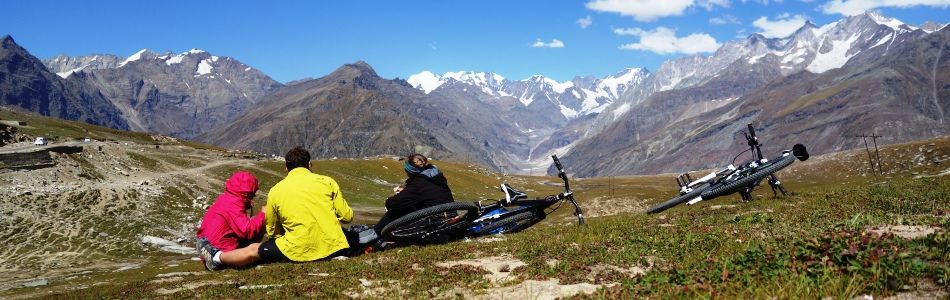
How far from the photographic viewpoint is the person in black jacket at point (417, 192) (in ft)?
53.0

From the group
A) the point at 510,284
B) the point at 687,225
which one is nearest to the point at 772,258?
the point at 510,284

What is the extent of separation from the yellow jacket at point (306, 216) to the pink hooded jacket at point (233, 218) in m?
0.80

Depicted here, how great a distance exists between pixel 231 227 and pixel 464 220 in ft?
20.8

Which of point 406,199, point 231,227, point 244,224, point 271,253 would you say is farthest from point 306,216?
point 406,199

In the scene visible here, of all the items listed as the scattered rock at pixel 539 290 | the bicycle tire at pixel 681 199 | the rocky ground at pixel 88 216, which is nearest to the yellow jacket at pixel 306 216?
the scattered rock at pixel 539 290

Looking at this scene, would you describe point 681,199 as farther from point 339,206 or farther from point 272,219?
point 272,219

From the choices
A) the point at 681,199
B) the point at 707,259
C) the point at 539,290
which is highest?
the point at 707,259

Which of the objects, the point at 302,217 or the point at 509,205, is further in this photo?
the point at 509,205

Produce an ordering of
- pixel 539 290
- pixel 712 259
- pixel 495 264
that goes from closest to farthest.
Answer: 1. pixel 712 259
2. pixel 539 290
3. pixel 495 264

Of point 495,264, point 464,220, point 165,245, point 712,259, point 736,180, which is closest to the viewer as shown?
point 712,259

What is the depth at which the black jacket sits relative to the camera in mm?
16141

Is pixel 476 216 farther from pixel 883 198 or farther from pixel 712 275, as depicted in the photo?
pixel 883 198

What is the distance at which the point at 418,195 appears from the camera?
53.0ft

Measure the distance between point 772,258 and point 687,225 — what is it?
7106 millimetres
